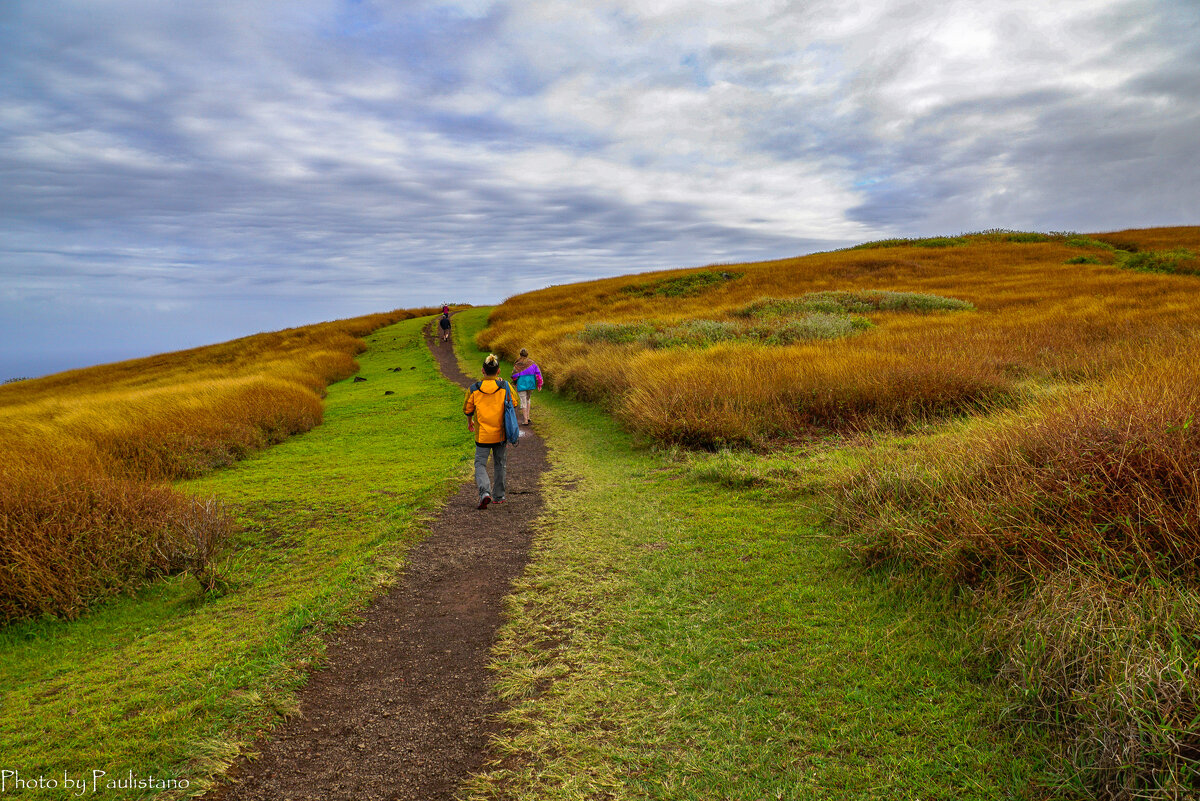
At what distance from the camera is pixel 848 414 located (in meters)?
10.8

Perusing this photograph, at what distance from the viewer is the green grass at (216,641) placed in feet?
11.9

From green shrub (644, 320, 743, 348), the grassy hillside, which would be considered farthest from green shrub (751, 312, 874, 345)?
green shrub (644, 320, 743, 348)

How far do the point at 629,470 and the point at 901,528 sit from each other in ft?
17.0

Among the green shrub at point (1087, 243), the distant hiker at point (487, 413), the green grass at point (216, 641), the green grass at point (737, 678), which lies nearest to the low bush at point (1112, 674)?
the green grass at point (737, 678)

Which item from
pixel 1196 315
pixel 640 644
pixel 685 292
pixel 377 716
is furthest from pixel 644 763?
pixel 685 292

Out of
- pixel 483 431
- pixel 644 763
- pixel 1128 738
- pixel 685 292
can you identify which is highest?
pixel 685 292

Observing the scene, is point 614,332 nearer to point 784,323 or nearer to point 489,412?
point 784,323

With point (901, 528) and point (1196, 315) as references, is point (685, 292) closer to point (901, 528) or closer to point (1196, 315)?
point (1196, 315)

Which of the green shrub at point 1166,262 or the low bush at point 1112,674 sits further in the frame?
the green shrub at point 1166,262

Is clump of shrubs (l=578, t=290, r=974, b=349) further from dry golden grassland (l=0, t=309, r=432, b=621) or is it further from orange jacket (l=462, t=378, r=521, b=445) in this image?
dry golden grassland (l=0, t=309, r=432, b=621)

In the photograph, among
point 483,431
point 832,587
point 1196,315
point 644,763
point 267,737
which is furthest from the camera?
point 1196,315

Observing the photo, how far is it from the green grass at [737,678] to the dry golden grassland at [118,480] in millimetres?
4100

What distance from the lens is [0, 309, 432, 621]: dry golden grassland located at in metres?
5.61

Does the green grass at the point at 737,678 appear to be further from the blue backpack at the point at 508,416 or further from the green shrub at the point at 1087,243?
the green shrub at the point at 1087,243
